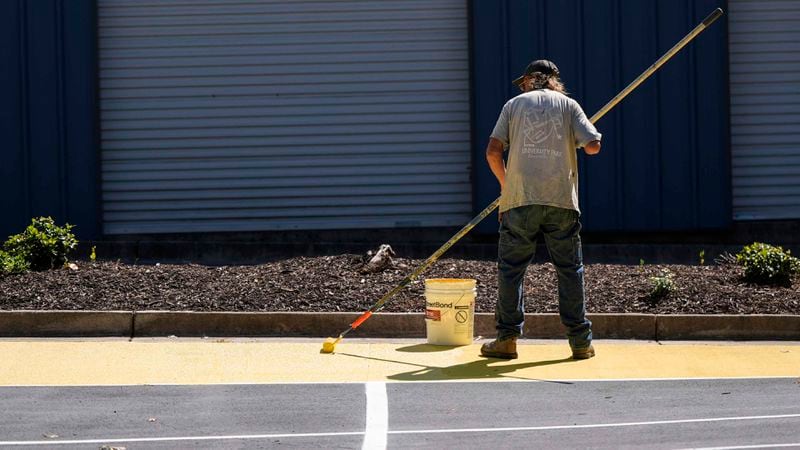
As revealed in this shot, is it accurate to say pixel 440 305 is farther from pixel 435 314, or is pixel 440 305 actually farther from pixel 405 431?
pixel 405 431

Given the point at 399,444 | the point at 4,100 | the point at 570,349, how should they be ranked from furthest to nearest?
the point at 4,100 < the point at 570,349 < the point at 399,444

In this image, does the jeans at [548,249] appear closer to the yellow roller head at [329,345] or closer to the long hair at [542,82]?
the long hair at [542,82]

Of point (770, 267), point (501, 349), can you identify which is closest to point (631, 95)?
point (770, 267)

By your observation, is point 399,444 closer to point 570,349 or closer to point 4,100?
point 570,349

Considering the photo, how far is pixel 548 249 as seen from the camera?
9.45 meters

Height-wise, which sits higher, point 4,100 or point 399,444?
point 4,100

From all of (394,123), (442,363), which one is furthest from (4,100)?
(442,363)

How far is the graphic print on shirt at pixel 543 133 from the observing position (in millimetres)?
9383

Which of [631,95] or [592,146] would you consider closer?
[592,146]

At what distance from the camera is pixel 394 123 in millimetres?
17078

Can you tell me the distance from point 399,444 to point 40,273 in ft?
20.9

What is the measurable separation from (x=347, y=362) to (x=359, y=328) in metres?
1.28

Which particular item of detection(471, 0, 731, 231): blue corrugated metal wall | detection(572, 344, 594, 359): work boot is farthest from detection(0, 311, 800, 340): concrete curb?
detection(471, 0, 731, 231): blue corrugated metal wall

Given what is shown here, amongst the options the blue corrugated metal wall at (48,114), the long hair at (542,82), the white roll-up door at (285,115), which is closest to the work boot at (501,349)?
the long hair at (542,82)
